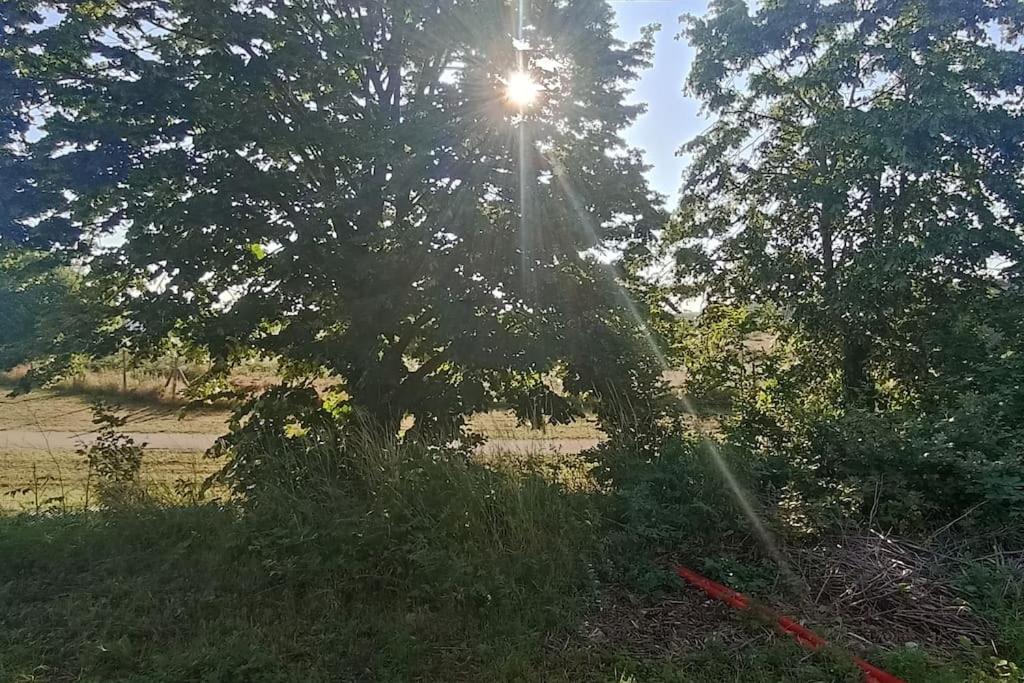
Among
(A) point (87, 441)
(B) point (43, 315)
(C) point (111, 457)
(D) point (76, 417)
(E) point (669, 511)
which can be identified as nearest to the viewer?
(E) point (669, 511)

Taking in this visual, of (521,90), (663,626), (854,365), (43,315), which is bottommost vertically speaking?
(663,626)

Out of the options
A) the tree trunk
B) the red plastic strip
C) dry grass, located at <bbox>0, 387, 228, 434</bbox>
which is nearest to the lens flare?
the red plastic strip

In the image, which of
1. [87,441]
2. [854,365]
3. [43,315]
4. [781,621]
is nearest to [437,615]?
[781,621]

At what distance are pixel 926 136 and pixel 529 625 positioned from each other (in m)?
7.12

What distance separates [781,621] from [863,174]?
20.6ft

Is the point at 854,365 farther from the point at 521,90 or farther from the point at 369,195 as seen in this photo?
the point at 369,195

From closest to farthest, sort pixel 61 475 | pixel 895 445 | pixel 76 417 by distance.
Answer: pixel 895 445 → pixel 61 475 → pixel 76 417

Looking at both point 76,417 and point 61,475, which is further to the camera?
point 76,417

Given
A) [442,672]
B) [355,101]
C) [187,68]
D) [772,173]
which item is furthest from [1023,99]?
[187,68]

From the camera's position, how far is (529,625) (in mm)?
3453

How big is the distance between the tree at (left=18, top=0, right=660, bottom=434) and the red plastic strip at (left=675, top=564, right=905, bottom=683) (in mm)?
2399

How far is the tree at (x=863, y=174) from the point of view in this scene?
716cm

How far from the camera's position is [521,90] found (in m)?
6.36

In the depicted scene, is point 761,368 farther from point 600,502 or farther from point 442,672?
point 442,672
